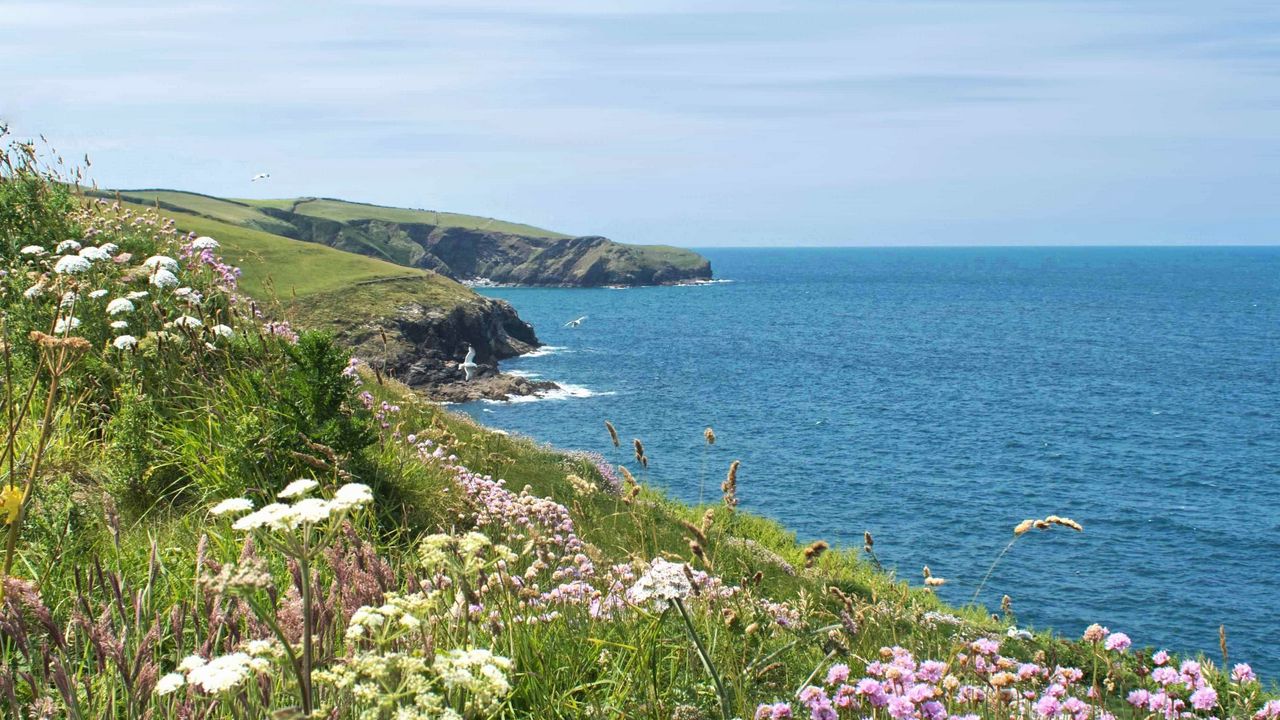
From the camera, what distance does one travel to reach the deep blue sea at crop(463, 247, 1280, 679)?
34.9 metres

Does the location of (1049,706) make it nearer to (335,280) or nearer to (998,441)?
(998,441)

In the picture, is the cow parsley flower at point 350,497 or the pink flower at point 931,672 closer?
the cow parsley flower at point 350,497

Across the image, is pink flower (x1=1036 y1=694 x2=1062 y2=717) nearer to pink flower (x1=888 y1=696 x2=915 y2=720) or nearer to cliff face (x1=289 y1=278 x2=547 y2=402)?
pink flower (x1=888 y1=696 x2=915 y2=720)

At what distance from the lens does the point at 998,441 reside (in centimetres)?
5831

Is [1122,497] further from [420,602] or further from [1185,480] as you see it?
[420,602]

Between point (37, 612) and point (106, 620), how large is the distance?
0.55 ft

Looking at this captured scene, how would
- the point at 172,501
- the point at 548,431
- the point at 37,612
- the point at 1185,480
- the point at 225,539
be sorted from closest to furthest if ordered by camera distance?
the point at 37,612 → the point at 225,539 → the point at 172,501 → the point at 1185,480 → the point at 548,431

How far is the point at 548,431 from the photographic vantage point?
2240 inches

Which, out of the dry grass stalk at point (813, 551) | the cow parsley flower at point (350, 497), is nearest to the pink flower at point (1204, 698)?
the dry grass stalk at point (813, 551)

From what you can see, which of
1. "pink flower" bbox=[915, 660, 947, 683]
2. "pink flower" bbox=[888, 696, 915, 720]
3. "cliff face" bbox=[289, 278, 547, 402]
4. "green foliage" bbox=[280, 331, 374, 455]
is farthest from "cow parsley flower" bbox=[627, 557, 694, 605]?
"cliff face" bbox=[289, 278, 547, 402]

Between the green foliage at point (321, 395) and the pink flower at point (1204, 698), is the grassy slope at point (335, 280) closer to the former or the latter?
the green foliage at point (321, 395)

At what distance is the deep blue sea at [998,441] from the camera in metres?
34.9

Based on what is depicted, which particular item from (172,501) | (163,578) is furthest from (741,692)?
(172,501)

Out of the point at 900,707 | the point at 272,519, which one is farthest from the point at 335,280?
the point at 272,519
